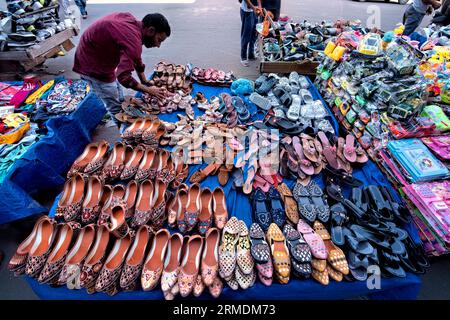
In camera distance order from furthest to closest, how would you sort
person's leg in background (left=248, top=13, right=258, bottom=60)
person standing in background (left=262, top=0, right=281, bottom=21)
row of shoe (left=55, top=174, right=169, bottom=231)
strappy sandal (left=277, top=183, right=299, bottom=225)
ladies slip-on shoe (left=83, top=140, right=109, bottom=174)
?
person's leg in background (left=248, top=13, right=258, bottom=60)
person standing in background (left=262, top=0, right=281, bottom=21)
ladies slip-on shoe (left=83, top=140, right=109, bottom=174)
strappy sandal (left=277, top=183, right=299, bottom=225)
row of shoe (left=55, top=174, right=169, bottom=231)

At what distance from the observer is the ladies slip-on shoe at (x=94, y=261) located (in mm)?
1436

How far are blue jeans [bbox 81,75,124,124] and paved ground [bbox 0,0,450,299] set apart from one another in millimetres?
475

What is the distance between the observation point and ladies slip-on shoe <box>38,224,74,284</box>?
1.44 meters

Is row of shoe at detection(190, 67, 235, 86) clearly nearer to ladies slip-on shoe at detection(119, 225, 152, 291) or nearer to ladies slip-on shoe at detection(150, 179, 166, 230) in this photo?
ladies slip-on shoe at detection(150, 179, 166, 230)

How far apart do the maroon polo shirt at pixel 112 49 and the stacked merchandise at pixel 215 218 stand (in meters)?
0.59

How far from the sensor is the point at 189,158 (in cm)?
226

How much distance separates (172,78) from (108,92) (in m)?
0.90

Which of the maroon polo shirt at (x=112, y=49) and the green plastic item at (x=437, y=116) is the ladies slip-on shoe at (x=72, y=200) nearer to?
the maroon polo shirt at (x=112, y=49)

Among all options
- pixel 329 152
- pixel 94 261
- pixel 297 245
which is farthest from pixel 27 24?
pixel 297 245

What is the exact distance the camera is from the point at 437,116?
2.29 m

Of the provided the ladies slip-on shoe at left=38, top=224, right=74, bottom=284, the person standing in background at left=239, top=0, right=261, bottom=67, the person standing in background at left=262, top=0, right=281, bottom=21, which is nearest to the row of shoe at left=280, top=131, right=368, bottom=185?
the ladies slip-on shoe at left=38, top=224, right=74, bottom=284

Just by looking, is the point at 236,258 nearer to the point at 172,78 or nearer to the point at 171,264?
the point at 171,264

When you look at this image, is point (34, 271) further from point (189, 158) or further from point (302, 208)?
point (302, 208)

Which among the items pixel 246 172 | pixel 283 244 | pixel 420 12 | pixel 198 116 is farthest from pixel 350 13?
pixel 283 244
